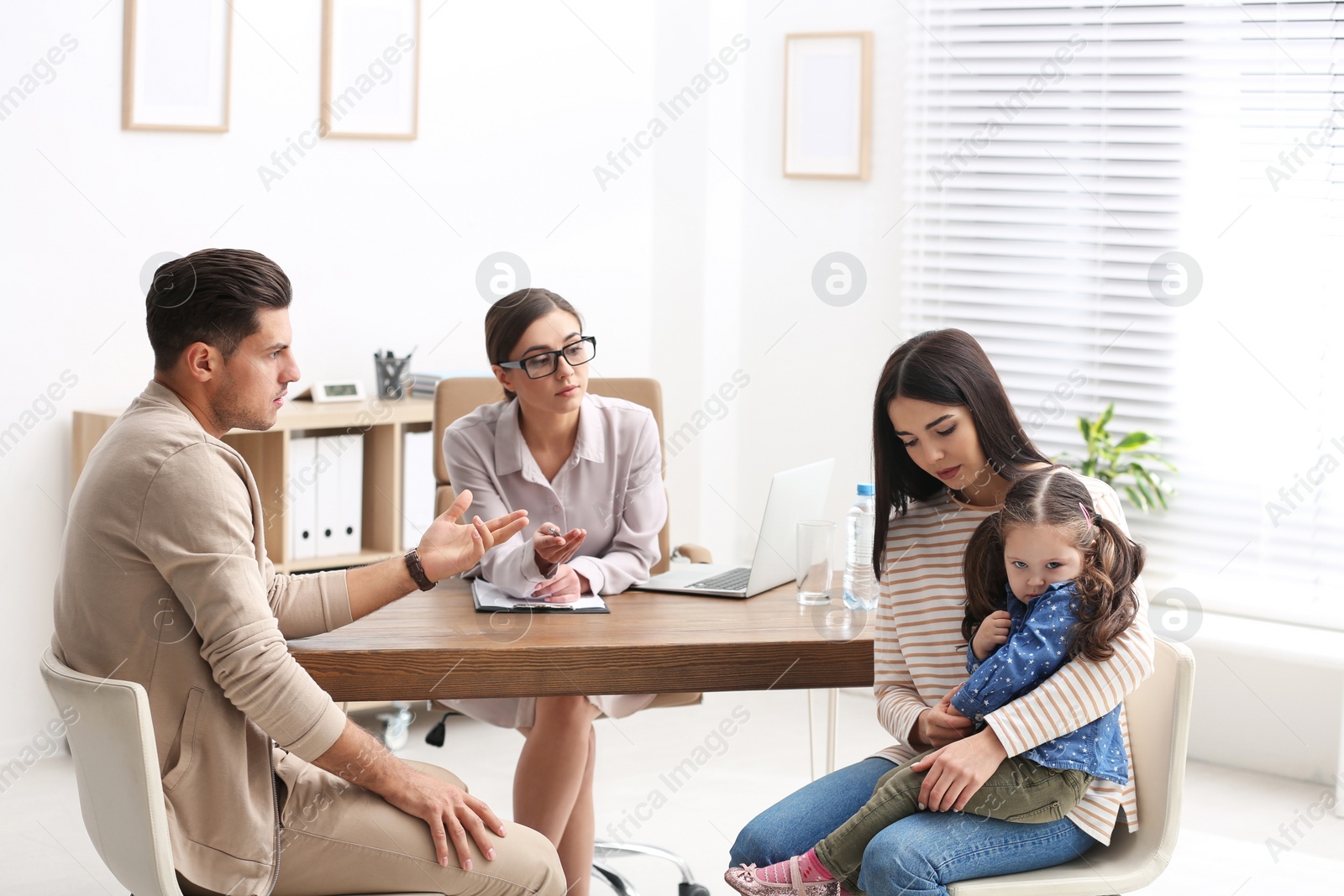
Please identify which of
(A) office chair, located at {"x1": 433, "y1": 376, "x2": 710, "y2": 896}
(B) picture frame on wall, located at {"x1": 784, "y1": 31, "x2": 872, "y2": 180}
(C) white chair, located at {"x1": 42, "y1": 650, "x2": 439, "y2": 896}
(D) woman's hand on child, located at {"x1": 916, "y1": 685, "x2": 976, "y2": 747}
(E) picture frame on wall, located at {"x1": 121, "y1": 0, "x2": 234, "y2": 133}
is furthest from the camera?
(B) picture frame on wall, located at {"x1": 784, "y1": 31, "x2": 872, "y2": 180}

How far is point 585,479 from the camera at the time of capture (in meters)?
2.60

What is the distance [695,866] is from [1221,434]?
2032 millimetres

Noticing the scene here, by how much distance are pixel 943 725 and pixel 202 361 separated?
115cm

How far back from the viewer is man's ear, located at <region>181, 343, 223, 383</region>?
1743mm

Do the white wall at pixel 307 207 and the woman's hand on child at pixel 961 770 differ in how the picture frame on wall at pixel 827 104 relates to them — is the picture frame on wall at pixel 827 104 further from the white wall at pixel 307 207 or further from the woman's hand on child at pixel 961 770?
the woman's hand on child at pixel 961 770

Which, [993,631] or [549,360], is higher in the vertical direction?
[549,360]

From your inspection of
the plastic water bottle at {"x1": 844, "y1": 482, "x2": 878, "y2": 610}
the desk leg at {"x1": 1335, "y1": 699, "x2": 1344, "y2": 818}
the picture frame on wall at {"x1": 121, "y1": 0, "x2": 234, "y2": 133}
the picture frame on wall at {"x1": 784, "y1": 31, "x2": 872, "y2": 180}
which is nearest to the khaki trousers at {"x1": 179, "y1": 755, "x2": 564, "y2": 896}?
the plastic water bottle at {"x1": 844, "y1": 482, "x2": 878, "y2": 610}

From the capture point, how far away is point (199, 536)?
1.62 meters

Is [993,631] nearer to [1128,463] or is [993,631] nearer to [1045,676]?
[1045,676]

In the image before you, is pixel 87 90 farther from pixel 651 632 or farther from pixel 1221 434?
pixel 1221 434

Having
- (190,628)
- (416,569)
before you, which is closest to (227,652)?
(190,628)

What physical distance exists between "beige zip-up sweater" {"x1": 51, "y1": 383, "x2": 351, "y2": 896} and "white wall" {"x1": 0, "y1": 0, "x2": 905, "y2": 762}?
2034mm

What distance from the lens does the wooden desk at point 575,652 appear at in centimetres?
198

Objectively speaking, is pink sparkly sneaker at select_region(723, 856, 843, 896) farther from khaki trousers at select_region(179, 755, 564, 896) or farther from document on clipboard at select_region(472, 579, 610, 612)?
document on clipboard at select_region(472, 579, 610, 612)
